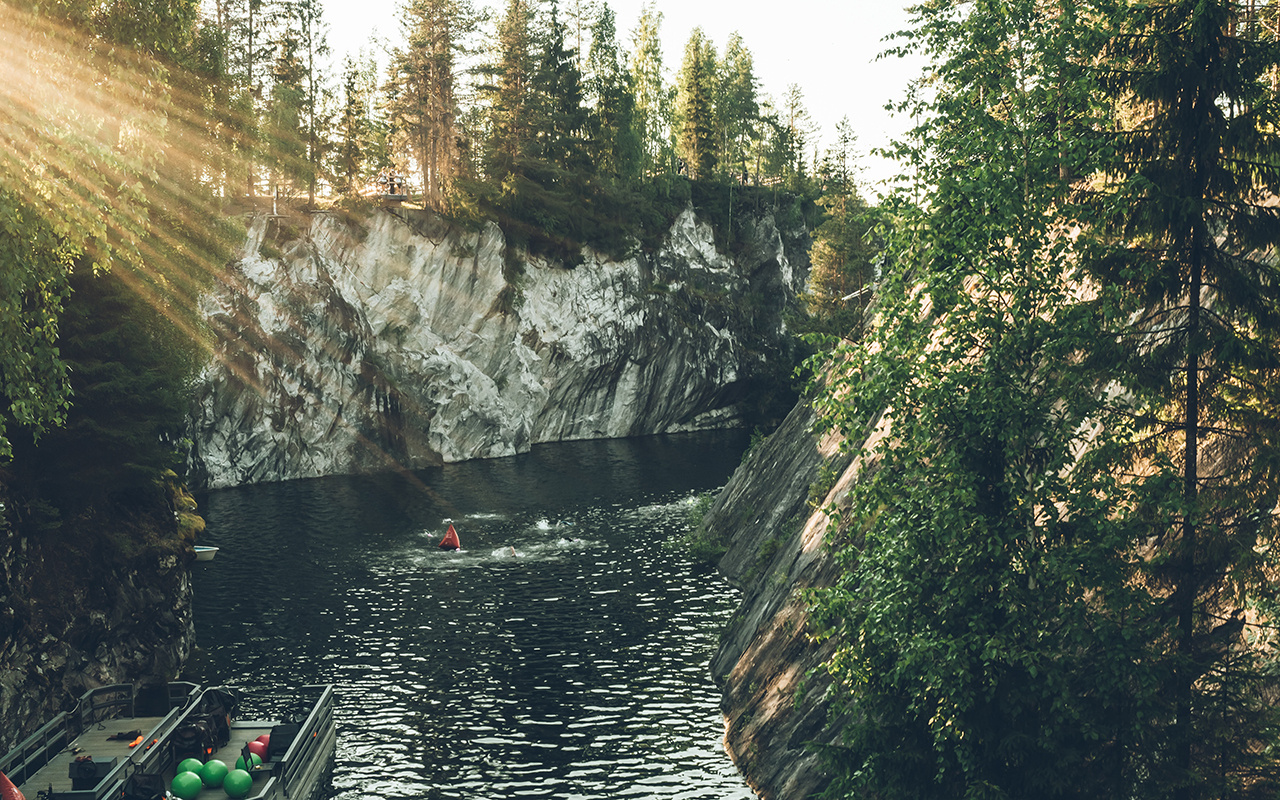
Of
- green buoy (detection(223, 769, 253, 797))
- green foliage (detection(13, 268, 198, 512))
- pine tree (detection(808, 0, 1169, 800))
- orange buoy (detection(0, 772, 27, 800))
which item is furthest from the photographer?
green foliage (detection(13, 268, 198, 512))

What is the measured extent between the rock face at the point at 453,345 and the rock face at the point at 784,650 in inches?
1671

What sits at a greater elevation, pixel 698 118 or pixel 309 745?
pixel 698 118

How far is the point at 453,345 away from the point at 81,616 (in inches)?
2116

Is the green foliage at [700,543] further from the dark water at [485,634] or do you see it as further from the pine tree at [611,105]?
the pine tree at [611,105]

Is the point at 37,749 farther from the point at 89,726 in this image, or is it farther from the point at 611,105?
the point at 611,105

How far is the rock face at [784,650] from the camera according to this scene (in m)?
21.5

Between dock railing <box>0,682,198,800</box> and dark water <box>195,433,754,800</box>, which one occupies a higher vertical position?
dock railing <box>0,682,198,800</box>

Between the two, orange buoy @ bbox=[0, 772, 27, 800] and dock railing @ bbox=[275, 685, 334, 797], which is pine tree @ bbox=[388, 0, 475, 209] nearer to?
dock railing @ bbox=[275, 685, 334, 797]

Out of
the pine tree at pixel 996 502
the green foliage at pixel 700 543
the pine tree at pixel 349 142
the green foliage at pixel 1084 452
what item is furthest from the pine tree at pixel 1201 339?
the pine tree at pixel 349 142

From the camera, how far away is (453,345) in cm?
8056

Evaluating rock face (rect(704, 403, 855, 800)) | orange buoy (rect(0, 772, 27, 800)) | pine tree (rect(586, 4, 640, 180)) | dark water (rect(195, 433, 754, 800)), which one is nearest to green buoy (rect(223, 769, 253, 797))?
dark water (rect(195, 433, 754, 800))

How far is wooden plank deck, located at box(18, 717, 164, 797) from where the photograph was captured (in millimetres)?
21609

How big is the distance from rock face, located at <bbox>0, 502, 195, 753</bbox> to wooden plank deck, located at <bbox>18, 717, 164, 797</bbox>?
4.53 feet

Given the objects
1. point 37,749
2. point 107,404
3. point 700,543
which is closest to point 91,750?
point 37,749
